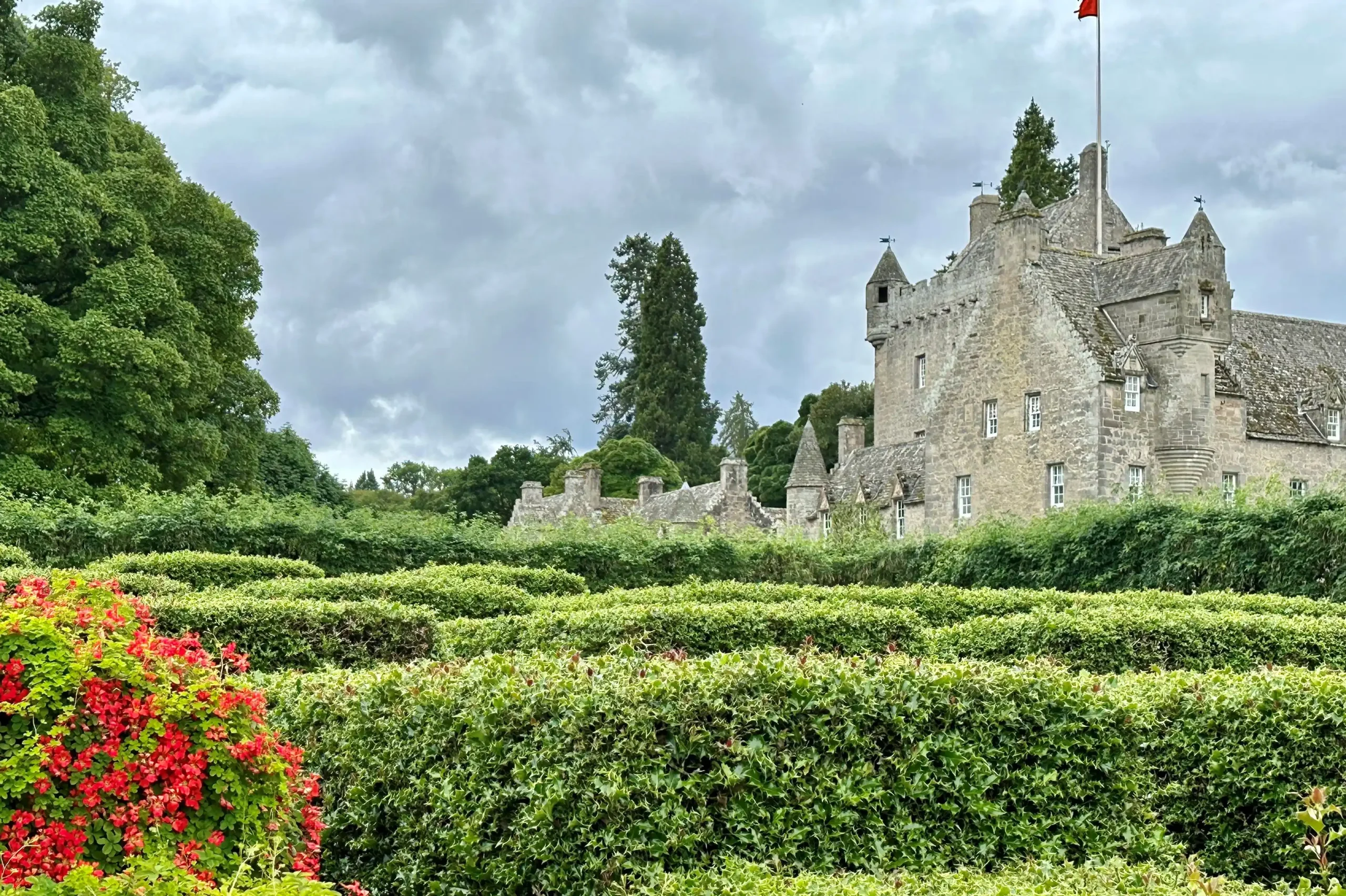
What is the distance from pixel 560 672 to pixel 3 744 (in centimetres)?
266

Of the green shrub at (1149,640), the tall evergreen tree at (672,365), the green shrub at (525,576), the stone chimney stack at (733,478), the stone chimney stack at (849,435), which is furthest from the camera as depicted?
the tall evergreen tree at (672,365)

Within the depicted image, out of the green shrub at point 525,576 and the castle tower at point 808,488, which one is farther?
the castle tower at point 808,488

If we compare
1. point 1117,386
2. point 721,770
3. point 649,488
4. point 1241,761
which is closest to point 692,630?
point 1241,761

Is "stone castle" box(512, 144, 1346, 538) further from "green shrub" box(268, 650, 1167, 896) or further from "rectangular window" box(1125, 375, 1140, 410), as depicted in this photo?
"green shrub" box(268, 650, 1167, 896)

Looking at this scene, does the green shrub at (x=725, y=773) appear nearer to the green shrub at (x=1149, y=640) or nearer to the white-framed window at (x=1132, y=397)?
the green shrub at (x=1149, y=640)

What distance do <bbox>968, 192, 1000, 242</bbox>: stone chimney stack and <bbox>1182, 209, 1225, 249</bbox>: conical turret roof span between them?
766 inches

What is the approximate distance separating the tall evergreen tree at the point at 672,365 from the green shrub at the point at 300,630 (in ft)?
255

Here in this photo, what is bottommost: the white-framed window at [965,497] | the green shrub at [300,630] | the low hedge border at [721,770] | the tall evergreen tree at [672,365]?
the low hedge border at [721,770]

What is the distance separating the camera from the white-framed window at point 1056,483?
4356cm

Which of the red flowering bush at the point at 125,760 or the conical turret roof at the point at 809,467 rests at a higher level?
the conical turret roof at the point at 809,467

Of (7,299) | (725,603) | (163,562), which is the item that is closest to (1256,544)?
(725,603)

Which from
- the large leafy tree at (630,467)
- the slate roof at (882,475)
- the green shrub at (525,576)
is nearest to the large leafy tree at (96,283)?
the green shrub at (525,576)

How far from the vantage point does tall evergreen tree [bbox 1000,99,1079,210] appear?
7319 centimetres

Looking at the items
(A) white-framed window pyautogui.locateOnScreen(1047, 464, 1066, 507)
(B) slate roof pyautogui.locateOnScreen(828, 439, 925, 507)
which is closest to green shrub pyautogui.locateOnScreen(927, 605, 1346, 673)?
(A) white-framed window pyautogui.locateOnScreen(1047, 464, 1066, 507)
